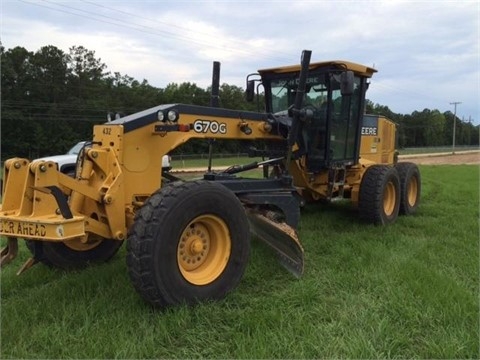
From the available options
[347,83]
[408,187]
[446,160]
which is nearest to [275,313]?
[347,83]

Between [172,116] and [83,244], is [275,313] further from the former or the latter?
[83,244]

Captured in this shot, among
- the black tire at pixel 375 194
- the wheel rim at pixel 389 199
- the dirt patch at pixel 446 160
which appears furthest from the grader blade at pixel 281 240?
the dirt patch at pixel 446 160

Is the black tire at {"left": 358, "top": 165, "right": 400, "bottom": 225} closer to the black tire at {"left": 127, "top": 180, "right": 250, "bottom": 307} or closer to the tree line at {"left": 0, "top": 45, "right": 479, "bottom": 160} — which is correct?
the black tire at {"left": 127, "top": 180, "right": 250, "bottom": 307}

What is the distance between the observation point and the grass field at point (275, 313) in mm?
3518

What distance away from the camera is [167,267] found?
4000mm

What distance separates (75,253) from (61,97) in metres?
61.9

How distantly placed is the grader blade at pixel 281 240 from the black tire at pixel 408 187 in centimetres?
423

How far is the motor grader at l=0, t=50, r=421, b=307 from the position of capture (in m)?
3.93

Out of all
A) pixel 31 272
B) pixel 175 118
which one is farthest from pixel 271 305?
pixel 31 272

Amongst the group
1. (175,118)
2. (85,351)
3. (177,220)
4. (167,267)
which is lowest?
(85,351)

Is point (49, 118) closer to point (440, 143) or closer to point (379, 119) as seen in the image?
point (379, 119)

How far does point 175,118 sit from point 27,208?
1.57 m

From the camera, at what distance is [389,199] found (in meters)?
8.40

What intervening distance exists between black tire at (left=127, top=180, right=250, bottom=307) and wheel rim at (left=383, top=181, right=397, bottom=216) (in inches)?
172
